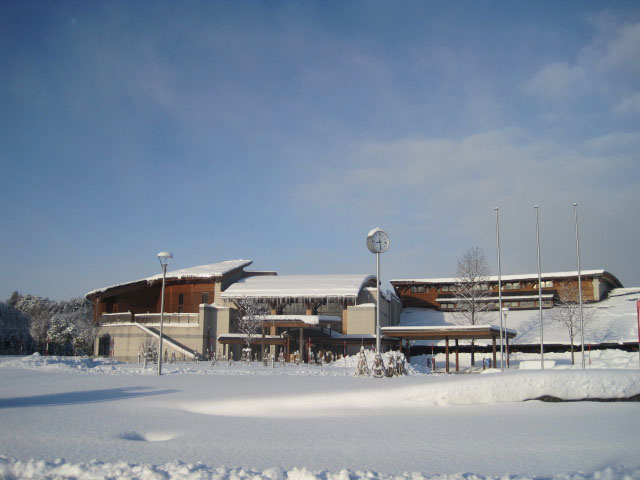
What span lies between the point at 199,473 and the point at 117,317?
43.6 m

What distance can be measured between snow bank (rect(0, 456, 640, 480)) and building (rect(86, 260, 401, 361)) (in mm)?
34628

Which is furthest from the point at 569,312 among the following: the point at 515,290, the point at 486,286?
the point at 515,290

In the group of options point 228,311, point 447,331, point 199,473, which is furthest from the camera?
point 228,311

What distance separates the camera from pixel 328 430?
9.45 m

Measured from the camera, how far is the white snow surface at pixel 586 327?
4881cm

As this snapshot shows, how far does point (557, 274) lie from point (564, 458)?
5535cm

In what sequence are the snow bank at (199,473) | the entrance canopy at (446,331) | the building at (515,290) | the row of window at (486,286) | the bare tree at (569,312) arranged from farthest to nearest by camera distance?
the row of window at (486,286)
the building at (515,290)
the bare tree at (569,312)
the entrance canopy at (446,331)
the snow bank at (199,473)

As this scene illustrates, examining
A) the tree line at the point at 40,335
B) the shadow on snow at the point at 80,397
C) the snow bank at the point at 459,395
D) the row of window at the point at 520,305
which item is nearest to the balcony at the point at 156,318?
the tree line at the point at 40,335

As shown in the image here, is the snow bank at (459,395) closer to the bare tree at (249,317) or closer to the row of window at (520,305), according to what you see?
the bare tree at (249,317)

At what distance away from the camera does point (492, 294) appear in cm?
6075

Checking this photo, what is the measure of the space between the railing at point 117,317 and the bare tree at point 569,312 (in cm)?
3435

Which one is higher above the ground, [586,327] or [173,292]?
[173,292]

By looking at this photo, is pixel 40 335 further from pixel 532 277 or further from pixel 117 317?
pixel 532 277

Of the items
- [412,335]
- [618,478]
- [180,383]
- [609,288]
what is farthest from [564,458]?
[609,288]
